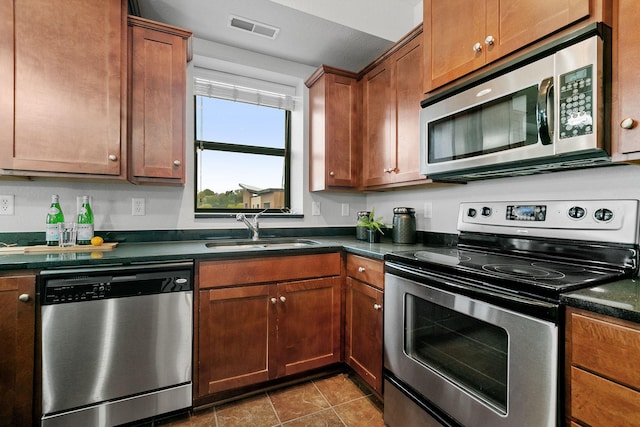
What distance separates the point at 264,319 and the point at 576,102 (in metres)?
1.82

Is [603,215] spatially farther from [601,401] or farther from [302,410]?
[302,410]

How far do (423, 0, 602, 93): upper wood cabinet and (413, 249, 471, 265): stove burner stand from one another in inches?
36.6

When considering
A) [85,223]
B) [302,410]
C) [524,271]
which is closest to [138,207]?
[85,223]

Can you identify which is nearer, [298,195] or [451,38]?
[451,38]

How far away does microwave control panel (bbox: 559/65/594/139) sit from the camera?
111 cm

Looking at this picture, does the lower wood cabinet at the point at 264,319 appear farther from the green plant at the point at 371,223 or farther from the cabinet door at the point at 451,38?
the cabinet door at the point at 451,38

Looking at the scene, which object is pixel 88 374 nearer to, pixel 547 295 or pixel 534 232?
pixel 547 295

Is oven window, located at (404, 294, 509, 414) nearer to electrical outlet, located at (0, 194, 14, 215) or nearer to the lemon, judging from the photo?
the lemon

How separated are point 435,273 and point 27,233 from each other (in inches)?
92.1

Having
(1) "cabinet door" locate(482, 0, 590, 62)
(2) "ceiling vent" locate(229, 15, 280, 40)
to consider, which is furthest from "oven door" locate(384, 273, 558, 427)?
(2) "ceiling vent" locate(229, 15, 280, 40)

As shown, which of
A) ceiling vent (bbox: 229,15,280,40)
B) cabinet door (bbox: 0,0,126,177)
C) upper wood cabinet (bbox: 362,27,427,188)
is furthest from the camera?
ceiling vent (bbox: 229,15,280,40)

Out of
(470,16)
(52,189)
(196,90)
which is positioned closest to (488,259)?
(470,16)

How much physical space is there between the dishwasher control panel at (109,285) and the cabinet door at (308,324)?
60 centimetres

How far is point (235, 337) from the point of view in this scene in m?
1.81
